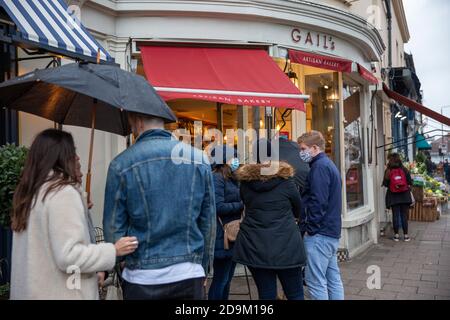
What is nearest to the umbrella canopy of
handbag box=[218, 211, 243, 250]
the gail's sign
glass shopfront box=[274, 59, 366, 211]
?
handbag box=[218, 211, 243, 250]

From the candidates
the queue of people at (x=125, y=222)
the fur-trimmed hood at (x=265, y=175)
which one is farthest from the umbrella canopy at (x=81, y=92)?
the fur-trimmed hood at (x=265, y=175)

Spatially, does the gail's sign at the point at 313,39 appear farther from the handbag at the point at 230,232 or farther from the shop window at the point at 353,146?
the handbag at the point at 230,232

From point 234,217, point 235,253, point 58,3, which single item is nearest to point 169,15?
point 58,3

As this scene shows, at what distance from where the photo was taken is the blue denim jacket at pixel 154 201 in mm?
2334

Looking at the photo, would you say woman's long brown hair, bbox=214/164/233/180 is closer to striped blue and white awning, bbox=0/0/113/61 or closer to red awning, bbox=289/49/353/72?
striped blue and white awning, bbox=0/0/113/61

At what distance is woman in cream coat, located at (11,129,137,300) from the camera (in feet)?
6.94

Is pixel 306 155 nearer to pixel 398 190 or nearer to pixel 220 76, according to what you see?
pixel 220 76

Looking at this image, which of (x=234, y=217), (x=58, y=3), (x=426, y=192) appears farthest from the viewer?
(x=426, y=192)

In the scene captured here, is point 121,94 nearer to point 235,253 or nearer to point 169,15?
point 235,253

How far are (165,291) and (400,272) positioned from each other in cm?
527
